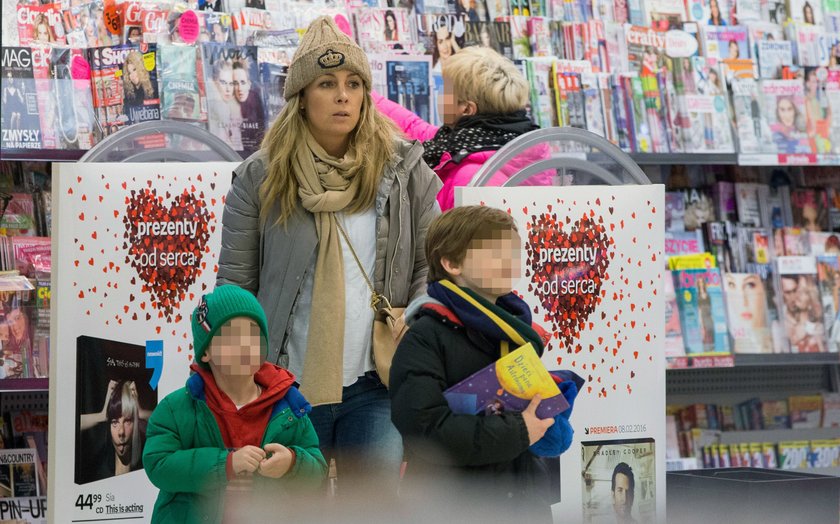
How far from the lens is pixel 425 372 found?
233 cm

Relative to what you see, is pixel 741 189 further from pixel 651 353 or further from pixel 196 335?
pixel 196 335

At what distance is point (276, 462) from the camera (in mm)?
2322

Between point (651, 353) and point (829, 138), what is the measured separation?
206cm

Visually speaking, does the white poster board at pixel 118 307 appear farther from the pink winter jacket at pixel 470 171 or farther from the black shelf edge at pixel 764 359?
the black shelf edge at pixel 764 359

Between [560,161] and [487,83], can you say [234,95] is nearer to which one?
[487,83]

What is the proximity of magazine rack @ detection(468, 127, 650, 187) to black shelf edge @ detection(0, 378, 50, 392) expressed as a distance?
155cm

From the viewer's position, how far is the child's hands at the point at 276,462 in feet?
7.60

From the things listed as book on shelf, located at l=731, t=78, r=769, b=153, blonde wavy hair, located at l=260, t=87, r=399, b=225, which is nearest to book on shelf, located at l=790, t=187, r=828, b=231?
book on shelf, located at l=731, t=78, r=769, b=153

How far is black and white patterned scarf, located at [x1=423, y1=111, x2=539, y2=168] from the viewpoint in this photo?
136 inches

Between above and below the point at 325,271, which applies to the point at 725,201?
above

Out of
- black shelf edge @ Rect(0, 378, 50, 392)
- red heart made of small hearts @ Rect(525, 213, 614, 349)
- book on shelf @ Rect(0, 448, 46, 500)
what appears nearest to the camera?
red heart made of small hearts @ Rect(525, 213, 614, 349)

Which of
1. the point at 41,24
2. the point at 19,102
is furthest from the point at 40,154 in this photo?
the point at 41,24

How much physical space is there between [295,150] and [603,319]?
3.45 feet

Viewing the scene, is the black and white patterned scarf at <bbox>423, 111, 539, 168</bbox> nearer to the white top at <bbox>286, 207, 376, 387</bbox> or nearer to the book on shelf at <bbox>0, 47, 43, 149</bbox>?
the white top at <bbox>286, 207, 376, 387</bbox>
